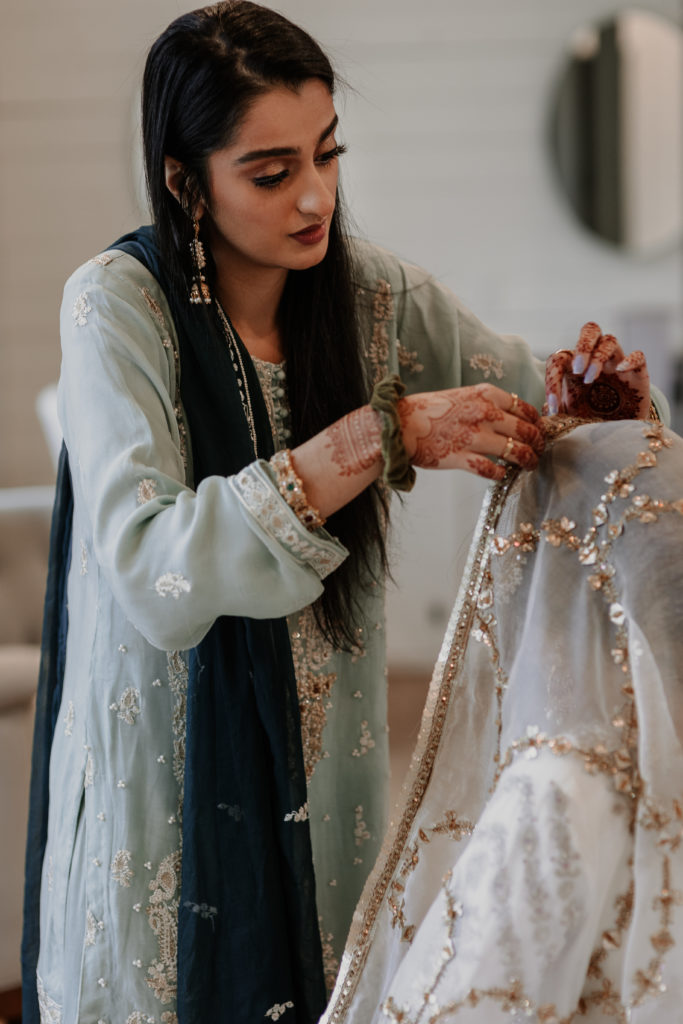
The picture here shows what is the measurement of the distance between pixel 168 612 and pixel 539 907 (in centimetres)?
35

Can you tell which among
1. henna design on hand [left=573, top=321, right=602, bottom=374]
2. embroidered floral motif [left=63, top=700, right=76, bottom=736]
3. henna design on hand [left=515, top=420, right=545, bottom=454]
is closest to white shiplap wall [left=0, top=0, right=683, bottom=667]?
embroidered floral motif [left=63, top=700, right=76, bottom=736]

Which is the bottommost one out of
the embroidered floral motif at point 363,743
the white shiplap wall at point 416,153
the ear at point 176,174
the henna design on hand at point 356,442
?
the embroidered floral motif at point 363,743

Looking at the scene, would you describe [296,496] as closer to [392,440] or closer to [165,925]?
[392,440]

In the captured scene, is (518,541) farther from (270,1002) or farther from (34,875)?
(34,875)

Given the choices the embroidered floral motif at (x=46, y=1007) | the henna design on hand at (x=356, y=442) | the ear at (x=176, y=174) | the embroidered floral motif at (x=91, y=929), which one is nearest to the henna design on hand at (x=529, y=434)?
the henna design on hand at (x=356, y=442)

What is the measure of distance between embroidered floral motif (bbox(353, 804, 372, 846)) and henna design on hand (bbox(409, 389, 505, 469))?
51cm

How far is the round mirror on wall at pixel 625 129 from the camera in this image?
3447 millimetres

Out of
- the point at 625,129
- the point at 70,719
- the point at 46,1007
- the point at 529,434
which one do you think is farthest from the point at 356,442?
the point at 625,129

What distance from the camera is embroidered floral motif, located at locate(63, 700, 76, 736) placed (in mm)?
1125

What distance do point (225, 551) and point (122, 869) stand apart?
390mm

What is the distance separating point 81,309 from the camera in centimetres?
99

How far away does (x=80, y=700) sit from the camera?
1.09 metres

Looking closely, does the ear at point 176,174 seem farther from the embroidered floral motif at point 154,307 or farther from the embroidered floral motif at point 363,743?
the embroidered floral motif at point 363,743

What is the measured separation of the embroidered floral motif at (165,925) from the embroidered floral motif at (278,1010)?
0.10 m
